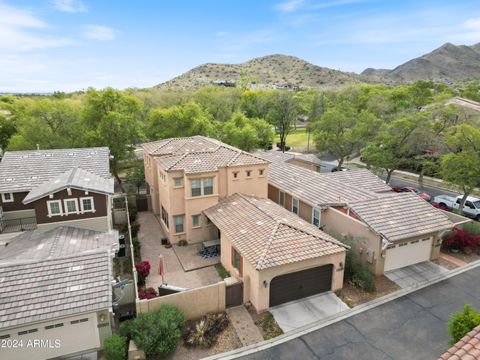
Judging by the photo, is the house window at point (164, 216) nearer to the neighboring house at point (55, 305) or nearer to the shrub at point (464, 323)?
the neighboring house at point (55, 305)

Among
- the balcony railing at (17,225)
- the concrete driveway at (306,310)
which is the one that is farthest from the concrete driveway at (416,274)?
the balcony railing at (17,225)

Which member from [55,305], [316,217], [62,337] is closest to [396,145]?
[316,217]

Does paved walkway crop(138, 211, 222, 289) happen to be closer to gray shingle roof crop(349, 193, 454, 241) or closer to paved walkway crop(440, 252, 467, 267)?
gray shingle roof crop(349, 193, 454, 241)

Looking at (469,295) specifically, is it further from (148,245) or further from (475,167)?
(148,245)

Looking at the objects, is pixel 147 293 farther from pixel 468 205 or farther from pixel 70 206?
pixel 468 205

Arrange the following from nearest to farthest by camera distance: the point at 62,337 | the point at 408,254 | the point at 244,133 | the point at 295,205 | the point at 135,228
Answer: the point at 62,337
the point at 408,254
the point at 295,205
the point at 135,228
the point at 244,133

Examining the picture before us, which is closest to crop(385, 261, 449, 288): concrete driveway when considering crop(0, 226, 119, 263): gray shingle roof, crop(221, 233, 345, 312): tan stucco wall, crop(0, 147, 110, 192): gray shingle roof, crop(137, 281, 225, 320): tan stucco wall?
crop(221, 233, 345, 312): tan stucco wall

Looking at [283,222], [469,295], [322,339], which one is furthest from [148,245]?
[469,295]
